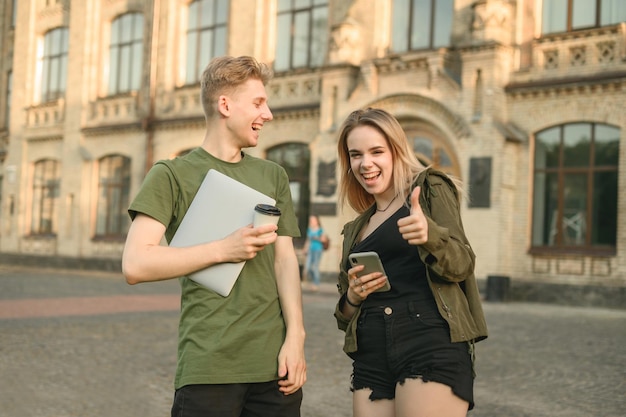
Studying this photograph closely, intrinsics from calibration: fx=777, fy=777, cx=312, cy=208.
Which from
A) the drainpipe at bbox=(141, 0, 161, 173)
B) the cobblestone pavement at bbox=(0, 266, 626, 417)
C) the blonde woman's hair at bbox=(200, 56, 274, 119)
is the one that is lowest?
the cobblestone pavement at bbox=(0, 266, 626, 417)

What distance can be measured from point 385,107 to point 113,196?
39.8 feet

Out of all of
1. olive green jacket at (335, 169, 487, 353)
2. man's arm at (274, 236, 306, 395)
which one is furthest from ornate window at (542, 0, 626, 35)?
man's arm at (274, 236, 306, 395)

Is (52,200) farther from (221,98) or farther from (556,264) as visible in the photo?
(221,98)

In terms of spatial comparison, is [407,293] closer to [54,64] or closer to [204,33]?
[204,33]

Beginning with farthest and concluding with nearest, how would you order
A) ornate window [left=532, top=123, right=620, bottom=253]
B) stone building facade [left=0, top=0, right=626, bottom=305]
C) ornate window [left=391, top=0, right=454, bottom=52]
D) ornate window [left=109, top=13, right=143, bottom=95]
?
ornate window [left=109, top=13, right=143, bottom=95] < ornate window [left=391, top=0, right=454, bottom=52] < stone building facade [left=0, top=0, right=626, bottom=305] < ornate window [left=532, top=123, right=620, bottom=253]

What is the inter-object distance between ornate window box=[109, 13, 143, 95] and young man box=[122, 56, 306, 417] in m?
25.1

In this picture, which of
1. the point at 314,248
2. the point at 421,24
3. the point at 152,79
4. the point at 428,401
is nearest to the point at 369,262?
the point at 428,401

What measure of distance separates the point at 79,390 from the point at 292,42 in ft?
57.1

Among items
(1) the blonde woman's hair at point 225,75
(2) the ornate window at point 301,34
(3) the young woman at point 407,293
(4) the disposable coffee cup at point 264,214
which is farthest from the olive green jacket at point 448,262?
(2) the ornate window at point 301,34

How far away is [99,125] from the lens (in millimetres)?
27797

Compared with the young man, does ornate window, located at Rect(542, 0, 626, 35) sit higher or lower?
higher

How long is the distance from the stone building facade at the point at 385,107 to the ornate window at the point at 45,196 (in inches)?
3.1

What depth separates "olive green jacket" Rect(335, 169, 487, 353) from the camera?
2.80m

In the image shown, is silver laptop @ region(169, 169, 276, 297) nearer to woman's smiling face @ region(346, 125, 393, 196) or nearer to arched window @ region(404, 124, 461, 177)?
woman's smiling face @ region(346, 125, 393, 196)
